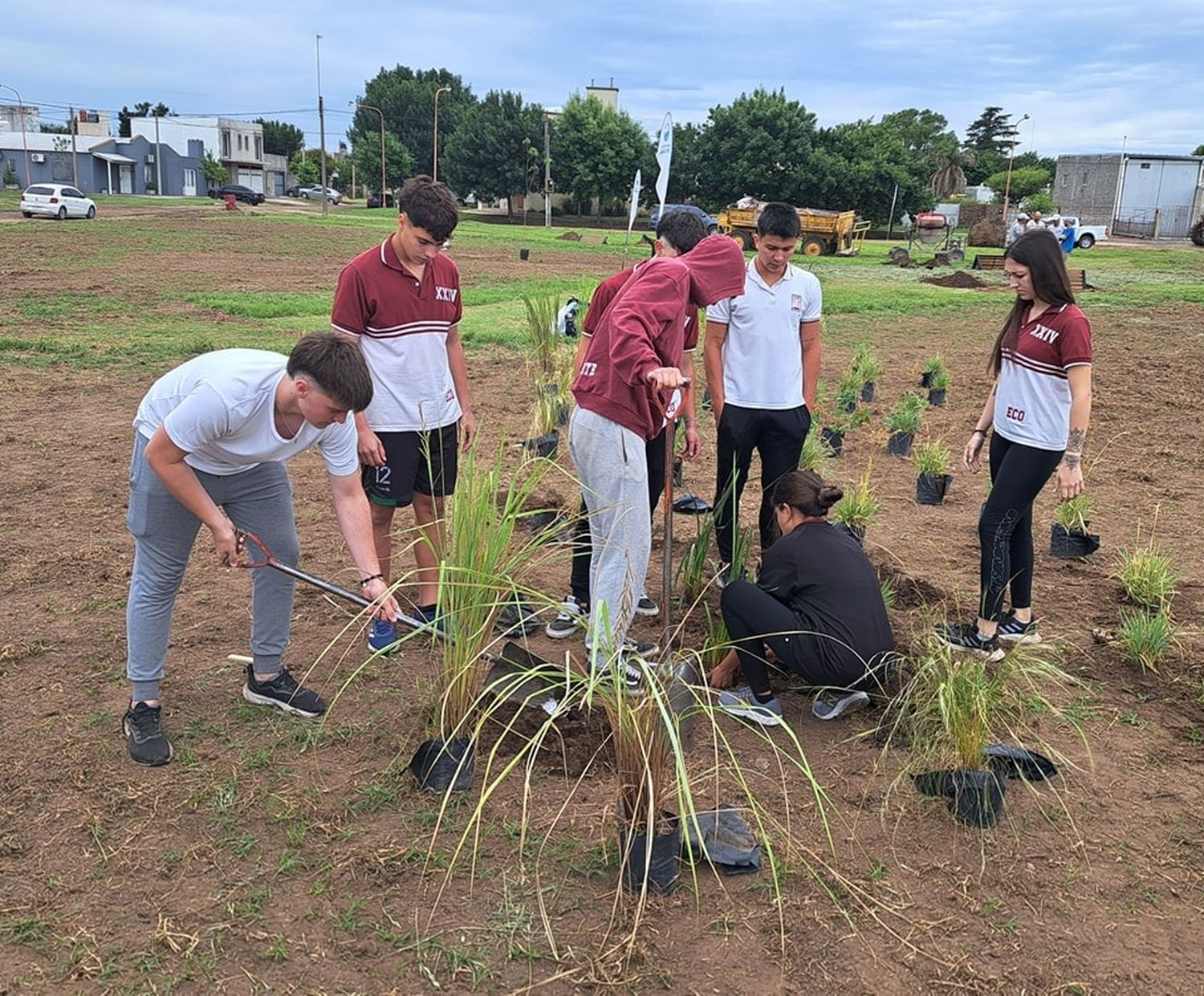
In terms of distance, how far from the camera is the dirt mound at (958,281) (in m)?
21.8

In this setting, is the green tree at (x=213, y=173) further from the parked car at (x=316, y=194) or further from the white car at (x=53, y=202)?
the white car at (x=53, y=202)

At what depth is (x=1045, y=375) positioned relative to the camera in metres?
3.76

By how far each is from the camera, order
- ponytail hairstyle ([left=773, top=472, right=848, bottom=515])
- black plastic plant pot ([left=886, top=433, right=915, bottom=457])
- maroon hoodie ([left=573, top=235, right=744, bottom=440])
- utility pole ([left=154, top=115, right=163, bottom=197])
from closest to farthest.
Answer: 1. maroon hoodie ([left=573, top=235, right=744, bottom=440])
2. ponytail hairstyle ([left=773, top=472, right=848, bottom=515])
3. black plastic plant pot ([left=886, top=433, right=915, bottom=457])
4. utility pole ([left=154, top=115, right=163, bottom=197])

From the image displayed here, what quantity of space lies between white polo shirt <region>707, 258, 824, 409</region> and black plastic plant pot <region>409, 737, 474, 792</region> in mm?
2103

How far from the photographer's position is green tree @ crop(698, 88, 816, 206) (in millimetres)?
51031

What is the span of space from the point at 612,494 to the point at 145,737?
5.58 ft

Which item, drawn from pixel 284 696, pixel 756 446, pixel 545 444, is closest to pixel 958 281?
pixel 545 444

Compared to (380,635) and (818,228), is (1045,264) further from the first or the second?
(818,228)

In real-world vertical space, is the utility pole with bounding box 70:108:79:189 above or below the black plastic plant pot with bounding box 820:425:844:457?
above

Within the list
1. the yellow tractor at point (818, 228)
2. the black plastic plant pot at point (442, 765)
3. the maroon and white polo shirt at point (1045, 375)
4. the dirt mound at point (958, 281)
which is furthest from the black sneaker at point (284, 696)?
the yellow tractor at point (818, 228)

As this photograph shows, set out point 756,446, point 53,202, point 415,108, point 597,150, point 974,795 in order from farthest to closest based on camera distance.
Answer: point 415,108 < point 597,150 < point 53,202 < point 756,446 < point 974,795

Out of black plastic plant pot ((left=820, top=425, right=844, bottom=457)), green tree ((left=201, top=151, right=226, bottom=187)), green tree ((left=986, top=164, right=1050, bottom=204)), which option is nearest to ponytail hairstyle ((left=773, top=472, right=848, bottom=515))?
black plastic plant pot ((left=820, top=425, right=844, bottom=457))

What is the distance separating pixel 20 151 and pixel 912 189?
65474 mm

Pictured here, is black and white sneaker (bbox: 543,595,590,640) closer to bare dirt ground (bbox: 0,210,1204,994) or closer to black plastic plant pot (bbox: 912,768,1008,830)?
bare dirt ground (bbox: 0,210,1204,994)
